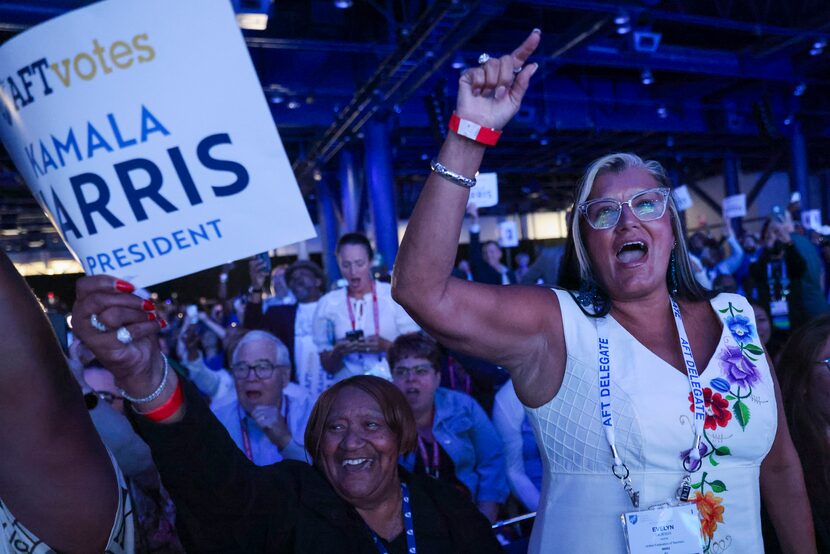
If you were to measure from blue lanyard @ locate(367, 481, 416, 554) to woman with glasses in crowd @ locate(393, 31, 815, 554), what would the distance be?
421 mm

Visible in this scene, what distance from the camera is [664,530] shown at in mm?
1332

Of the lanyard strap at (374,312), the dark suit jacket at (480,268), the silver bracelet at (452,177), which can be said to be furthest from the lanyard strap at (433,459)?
the dark suit jacket at (480,268)

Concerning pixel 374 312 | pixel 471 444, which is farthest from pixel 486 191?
pixel 471 444

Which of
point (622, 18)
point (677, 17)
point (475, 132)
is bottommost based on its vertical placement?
point (475, 132)

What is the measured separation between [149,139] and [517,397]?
111 centimetres

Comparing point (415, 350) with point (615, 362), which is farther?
point (415, 350)

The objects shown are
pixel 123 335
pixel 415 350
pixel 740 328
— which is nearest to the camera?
pixel 123 335

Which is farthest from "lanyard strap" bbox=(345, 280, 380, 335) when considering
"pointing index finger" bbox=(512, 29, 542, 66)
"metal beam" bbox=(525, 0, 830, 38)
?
"metal beam" bbox=(525, 0, 830, 38)

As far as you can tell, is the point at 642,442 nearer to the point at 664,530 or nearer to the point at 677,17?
the point at 664,530

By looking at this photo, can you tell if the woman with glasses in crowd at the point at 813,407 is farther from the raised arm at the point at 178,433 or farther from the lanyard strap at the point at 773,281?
the lanyard strap at the point at 773,281

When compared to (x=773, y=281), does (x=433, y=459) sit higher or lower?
lower

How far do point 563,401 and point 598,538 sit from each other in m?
0.31

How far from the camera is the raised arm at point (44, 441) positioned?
2.38 ft

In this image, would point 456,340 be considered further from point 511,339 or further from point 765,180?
point 765,180
